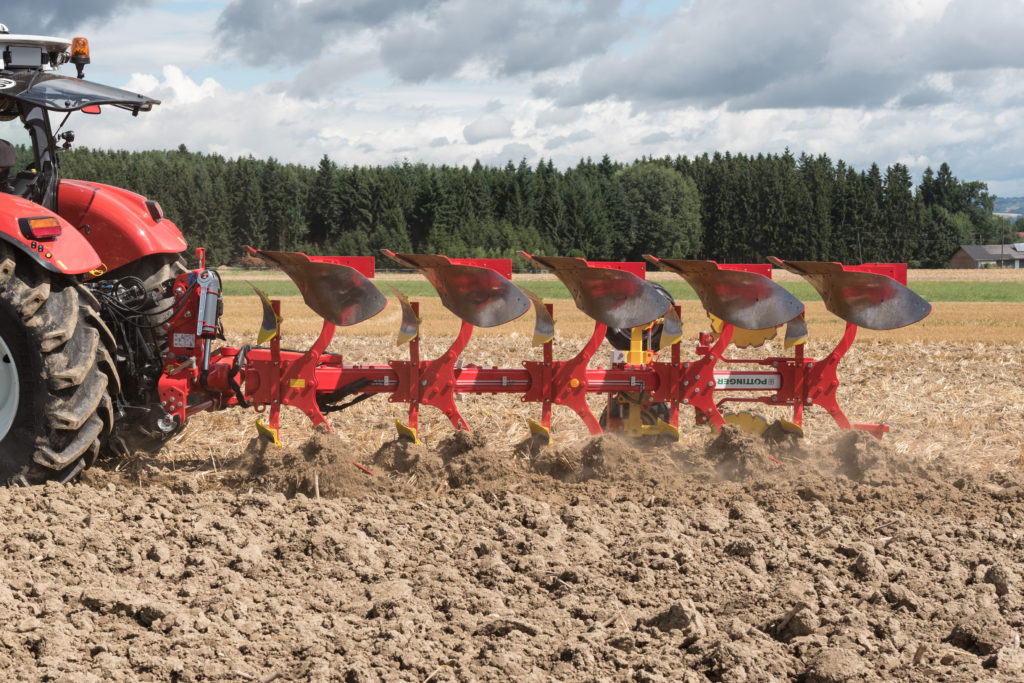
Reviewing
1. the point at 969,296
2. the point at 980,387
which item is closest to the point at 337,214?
the point at 969,296

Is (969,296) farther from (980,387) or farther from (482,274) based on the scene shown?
(482,274)

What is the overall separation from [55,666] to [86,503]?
61.6 inches

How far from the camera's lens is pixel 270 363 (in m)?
5.09

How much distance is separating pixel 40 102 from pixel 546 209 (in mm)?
64875

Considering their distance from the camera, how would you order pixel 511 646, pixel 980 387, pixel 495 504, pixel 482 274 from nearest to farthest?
1. pixel 511 646
2. pixel 495 504
3. pixel 482 274
4. pixel 980 387

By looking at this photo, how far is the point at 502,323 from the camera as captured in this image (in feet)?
15.9

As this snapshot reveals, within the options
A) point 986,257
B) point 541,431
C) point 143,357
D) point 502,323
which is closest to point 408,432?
point 541,431

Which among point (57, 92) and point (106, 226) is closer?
point (57, 92)

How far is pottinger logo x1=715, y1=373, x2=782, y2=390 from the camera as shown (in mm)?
5463

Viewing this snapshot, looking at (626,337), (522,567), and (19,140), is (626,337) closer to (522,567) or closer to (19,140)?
(522,567)

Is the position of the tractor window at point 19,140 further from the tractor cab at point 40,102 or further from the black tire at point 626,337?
the black tire at point 626,337

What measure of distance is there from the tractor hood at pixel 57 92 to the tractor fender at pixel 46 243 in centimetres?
58

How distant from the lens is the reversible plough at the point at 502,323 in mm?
4953

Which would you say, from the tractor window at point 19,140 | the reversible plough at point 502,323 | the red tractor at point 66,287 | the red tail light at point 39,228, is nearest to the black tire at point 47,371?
the red tractor at point 66,287
